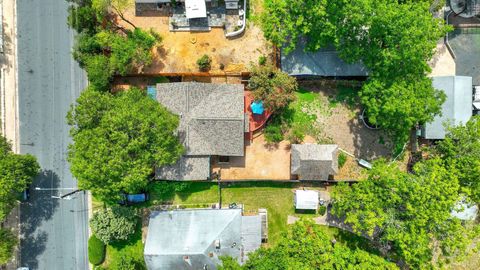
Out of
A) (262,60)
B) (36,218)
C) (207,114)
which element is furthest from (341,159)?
(36,218)

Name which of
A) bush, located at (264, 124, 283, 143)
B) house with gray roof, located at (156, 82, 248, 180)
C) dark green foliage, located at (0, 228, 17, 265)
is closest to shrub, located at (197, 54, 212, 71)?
house with gray roof, located at (156, 82, 248, 180)

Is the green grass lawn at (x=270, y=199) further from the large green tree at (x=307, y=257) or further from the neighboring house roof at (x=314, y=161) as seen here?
the large green tree at (x=307, y=257)

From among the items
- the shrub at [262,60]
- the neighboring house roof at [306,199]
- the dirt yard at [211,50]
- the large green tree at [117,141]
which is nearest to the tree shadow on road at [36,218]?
the large green tree at [117,141]

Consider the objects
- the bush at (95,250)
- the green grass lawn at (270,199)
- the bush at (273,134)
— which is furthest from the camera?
the green grass lawn at (270,199)

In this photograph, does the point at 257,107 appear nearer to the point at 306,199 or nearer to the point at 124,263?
the point at 306,199

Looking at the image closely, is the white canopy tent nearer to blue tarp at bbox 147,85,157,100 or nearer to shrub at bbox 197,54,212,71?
shrub at bbox 197,54,212,71

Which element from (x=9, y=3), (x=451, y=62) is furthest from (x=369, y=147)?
(x=9, y=3)
